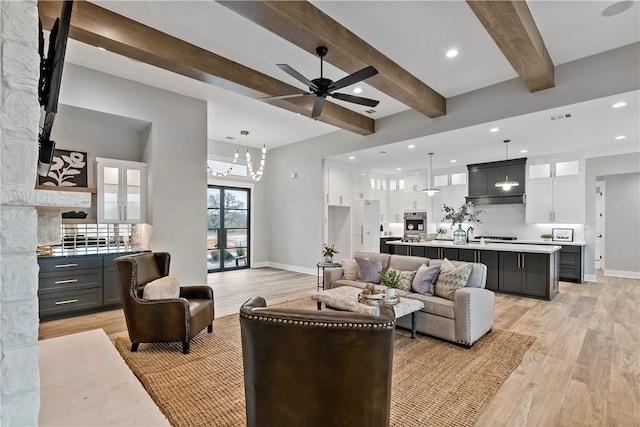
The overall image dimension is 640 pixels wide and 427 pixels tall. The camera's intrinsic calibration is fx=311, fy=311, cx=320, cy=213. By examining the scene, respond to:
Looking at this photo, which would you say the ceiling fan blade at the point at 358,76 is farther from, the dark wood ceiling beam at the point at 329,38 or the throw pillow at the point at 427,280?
the throw pillow at the point at 427,280

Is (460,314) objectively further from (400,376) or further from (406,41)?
(406,41)

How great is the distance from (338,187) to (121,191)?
476 cm

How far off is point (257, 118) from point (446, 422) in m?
5.63

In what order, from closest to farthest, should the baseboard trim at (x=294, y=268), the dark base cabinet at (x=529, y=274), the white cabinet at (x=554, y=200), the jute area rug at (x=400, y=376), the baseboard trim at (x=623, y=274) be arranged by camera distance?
the jute area rug at (x=400, y=376) < the dark base cabinet at (x=529, y=274) < the white cabinet at (x=554, y=200) < the baseboard trim at (x=623, y=274) < the baseboard trim at (x=294, y=268)

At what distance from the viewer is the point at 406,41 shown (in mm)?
3596

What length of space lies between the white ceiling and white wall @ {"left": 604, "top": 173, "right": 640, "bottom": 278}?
335 centimetres

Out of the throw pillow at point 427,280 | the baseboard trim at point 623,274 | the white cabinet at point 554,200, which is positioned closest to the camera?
the throw pillow at point 427,280

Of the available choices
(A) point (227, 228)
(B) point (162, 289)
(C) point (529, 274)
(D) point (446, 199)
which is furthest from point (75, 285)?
(D) point (446, 199)

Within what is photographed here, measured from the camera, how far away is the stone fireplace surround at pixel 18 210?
0.73 m

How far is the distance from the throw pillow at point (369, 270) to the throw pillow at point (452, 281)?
0.94 m

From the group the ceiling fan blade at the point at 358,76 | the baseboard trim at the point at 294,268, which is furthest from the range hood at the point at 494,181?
the ceiling fan blade at the point at 358,76

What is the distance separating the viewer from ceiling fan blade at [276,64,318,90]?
3.00 metres

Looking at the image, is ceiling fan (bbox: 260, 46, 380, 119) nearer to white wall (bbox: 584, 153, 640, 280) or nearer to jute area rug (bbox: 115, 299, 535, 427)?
jute area rug (bbox: 115, 299, 535, 427)

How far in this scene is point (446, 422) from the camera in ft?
6.82
